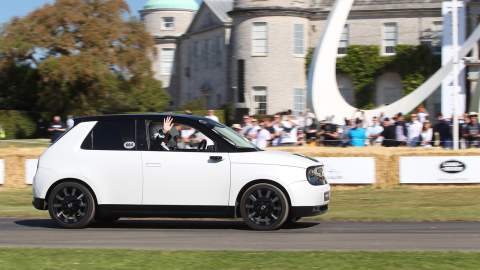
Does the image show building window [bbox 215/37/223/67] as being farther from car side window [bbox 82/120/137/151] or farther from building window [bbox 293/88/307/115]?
car side window [bbox 82/120/137/151]

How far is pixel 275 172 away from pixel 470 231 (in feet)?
9.75

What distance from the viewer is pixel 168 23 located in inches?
3130

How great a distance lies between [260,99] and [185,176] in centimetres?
4257

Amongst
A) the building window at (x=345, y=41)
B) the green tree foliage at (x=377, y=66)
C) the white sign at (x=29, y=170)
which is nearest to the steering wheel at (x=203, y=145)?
the white sign at (x=29, y=170)

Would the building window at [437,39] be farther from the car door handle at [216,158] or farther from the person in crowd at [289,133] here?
the car door handle at [216,158]

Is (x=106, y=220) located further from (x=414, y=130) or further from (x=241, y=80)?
(x=241, y=80)

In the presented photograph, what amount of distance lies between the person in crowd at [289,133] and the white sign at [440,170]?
4973 mm

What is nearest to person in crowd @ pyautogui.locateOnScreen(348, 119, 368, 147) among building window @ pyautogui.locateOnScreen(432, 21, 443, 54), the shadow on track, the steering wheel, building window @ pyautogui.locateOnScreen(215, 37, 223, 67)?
the shadow on track

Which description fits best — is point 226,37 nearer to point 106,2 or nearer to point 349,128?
point 106,2

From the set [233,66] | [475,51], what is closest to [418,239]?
[475,51]

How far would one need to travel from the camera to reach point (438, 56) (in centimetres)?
5272

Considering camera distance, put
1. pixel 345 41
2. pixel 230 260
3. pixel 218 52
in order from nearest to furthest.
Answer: pixel 230 260 < pixel 345 41 < pixel 218 52

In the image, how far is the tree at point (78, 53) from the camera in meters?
54.8

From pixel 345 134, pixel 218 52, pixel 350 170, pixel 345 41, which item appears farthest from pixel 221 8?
pixel 350 170
